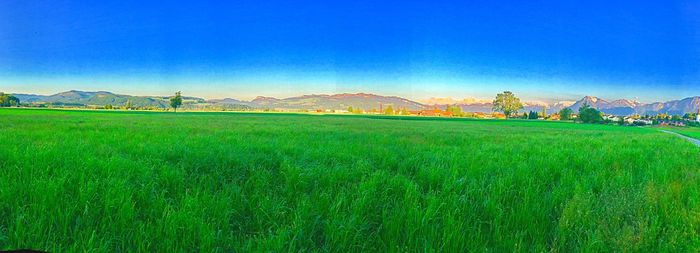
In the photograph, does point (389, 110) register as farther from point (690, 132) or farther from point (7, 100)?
point (7, 100)

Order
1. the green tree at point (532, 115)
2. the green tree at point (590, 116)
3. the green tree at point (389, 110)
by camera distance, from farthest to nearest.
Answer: the green tree at point (389, 110) < the green tree at point (532, 115) < the green tree at point (590, 116)

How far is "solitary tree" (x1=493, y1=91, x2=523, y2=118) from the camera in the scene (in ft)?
505

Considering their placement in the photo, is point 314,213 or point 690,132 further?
point 690,132

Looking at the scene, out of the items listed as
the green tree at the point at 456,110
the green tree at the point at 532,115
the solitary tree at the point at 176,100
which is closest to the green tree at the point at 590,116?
the green tree at the point at 532,115

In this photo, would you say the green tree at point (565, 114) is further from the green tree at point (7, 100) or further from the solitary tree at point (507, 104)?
the green tree at point (7, 100)

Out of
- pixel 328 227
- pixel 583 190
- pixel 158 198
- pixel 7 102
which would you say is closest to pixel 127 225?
pixel 158 198

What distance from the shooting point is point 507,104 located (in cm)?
15550

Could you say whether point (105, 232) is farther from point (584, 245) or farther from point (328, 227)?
point (584, 245)

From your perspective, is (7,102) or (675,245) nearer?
(675,245)

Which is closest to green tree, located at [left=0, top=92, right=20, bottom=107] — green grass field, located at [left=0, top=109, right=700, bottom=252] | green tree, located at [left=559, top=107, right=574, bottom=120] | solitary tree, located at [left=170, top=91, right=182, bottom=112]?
solitary tree, located at [left=170, top=91, right=182, bottom=112]

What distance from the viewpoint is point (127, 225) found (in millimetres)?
3428

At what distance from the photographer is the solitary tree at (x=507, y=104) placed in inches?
6063

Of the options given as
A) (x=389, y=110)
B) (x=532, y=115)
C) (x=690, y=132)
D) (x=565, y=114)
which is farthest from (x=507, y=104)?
(x=690, y=132)

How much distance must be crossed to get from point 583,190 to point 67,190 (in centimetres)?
798
